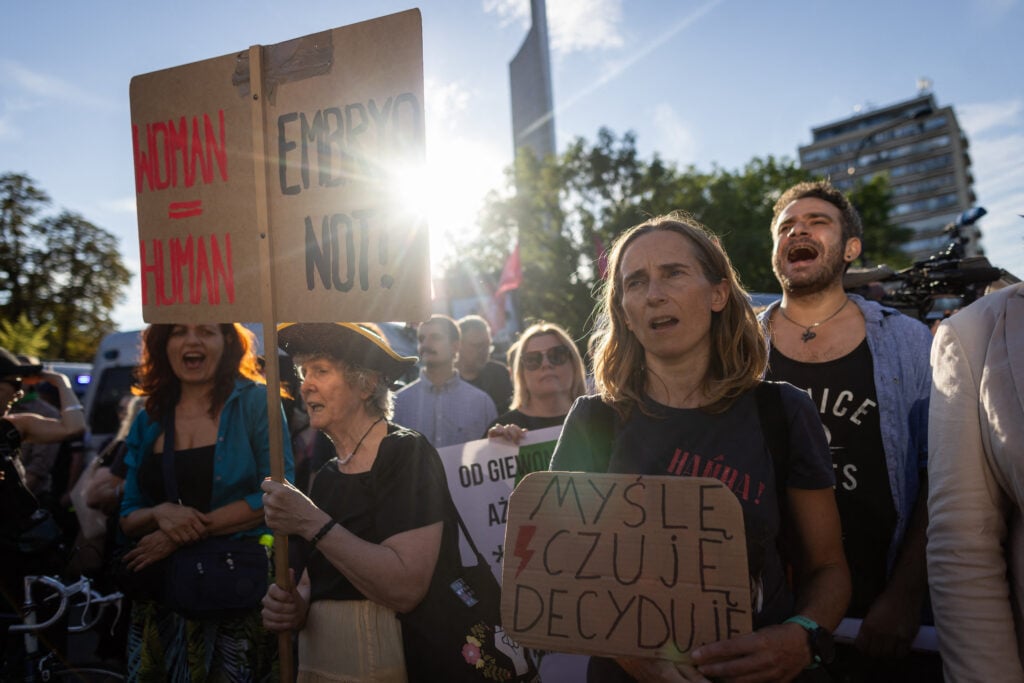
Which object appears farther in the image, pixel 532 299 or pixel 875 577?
pixel 532 299

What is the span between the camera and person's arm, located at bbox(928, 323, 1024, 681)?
131cm

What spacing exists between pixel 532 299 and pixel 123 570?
Result: 21.8 m

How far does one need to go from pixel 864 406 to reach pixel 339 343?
1897 millimetres

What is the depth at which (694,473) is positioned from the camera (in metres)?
1.53

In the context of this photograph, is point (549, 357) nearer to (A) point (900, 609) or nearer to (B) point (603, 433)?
(B) point (603, 433)

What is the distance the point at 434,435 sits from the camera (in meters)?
4.59

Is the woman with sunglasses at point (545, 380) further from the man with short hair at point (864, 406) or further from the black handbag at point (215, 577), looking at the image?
the black handbag at point (215, 577)

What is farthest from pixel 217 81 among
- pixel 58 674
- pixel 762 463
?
pixel 58 674

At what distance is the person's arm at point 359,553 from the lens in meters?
1.84

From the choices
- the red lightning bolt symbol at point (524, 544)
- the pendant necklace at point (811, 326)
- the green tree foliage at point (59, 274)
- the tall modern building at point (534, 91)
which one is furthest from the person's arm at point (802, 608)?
the tall modern building at point (534, 91)

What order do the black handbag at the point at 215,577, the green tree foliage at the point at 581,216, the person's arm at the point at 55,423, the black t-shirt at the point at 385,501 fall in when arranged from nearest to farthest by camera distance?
the black t-shirt at the point at 385,501 → the black handbag at the point at 215,577 → the person's arm at the point at 55,423 → the green tree foliage at the point at 581,216

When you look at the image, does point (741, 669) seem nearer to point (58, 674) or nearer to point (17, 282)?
point (58, 674)

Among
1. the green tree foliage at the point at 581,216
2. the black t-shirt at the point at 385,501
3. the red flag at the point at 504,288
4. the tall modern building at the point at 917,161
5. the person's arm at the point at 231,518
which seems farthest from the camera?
the tall modern building at the point at 917,161

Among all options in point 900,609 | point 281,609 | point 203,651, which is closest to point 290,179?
point 281,609
